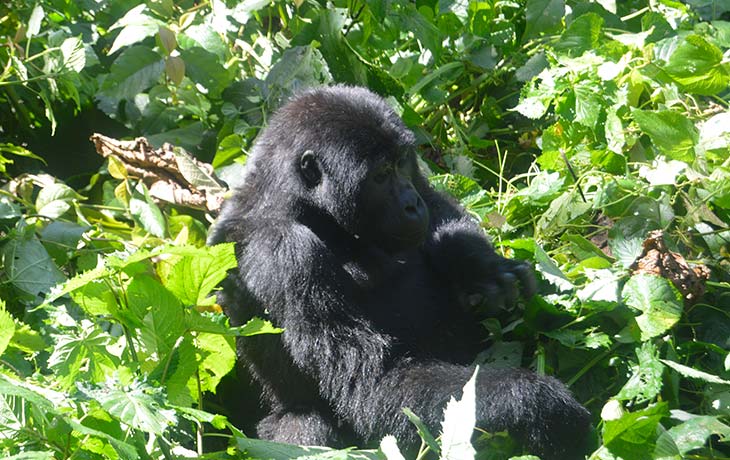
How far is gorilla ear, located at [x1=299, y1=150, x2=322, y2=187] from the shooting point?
11.4ft

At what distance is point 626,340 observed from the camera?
10.8 ft

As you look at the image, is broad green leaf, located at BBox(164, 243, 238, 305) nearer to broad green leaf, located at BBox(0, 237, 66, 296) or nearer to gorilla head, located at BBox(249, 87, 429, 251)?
gorilla head, located at BBox(249, 87, 429, 251)

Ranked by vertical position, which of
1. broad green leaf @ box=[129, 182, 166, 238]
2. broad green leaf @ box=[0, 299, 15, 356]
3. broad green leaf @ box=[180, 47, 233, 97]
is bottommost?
broad green leaf @ box=[129, 182, 166, 238]

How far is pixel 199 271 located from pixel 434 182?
1.87m

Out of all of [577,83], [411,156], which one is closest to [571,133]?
[577,83]

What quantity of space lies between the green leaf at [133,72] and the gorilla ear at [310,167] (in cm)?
152

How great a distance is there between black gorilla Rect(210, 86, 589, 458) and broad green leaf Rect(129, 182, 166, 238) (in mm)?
502

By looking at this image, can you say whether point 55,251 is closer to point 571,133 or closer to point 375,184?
point 375,184

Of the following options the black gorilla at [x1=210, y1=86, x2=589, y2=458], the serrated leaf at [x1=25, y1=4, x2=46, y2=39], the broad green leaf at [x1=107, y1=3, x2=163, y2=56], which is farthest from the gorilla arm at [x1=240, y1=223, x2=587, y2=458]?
the serrated leaf at [x1=25, y1=4, x2=46, y2=39]

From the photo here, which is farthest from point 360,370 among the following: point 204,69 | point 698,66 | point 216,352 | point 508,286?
point 204,69

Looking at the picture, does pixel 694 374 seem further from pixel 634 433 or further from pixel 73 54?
pixel 73 54

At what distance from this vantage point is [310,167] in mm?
3488

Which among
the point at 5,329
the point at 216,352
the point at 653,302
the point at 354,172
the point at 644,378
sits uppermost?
the point at 5,329

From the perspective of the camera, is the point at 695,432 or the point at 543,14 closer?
the point at 695,432
